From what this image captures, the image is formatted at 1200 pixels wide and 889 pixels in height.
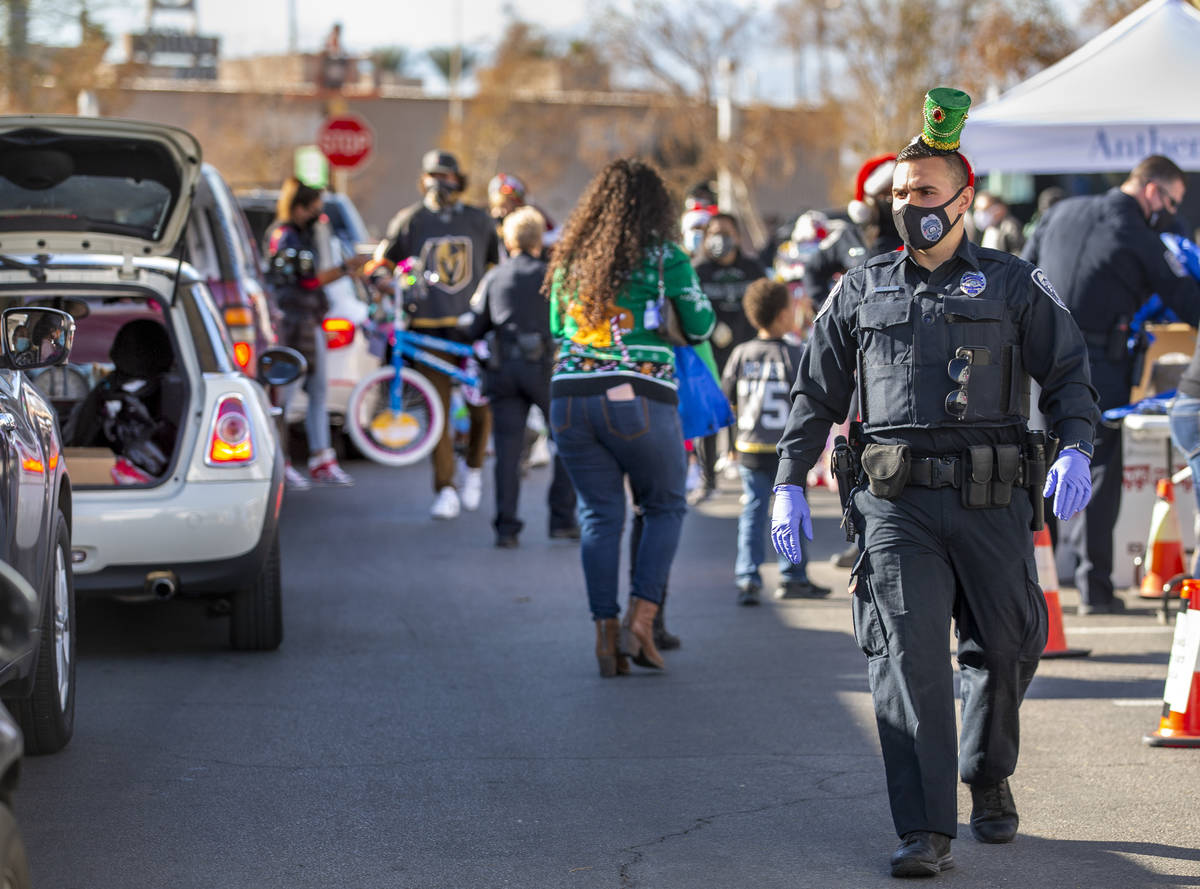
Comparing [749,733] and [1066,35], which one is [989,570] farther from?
[1066,35]

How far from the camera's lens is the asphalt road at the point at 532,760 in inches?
199

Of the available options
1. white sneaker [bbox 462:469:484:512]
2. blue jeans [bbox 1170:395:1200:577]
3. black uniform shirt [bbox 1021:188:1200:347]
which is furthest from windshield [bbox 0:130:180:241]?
blue jeans [bbox 1170:395:1200:577]

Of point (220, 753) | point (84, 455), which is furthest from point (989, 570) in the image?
point (84, 455)

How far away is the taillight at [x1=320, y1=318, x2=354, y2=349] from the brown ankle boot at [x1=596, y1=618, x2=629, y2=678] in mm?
7380

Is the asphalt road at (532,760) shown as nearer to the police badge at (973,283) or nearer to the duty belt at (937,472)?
the duty belt at (937,472)

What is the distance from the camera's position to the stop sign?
24.6 metres

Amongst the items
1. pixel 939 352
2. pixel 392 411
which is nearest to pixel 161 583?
pixel 939 352

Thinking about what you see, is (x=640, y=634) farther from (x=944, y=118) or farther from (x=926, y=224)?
(x=944, y=118)

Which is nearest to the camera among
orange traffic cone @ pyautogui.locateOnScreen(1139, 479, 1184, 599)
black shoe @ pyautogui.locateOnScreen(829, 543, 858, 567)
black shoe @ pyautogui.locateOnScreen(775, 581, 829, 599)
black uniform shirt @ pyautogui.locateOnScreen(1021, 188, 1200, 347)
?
black uniform shirt @ pyautogui.locateOnScreen(1021, 188, 1200, 347)

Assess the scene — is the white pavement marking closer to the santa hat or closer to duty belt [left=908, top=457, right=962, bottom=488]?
the santa hat

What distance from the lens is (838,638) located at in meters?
8.47

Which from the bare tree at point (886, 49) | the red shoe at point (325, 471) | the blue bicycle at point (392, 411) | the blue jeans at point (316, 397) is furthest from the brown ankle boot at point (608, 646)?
the bare tree at point (886, 49)

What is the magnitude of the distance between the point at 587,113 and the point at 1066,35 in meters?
24.0

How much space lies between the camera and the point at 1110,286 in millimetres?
8875
